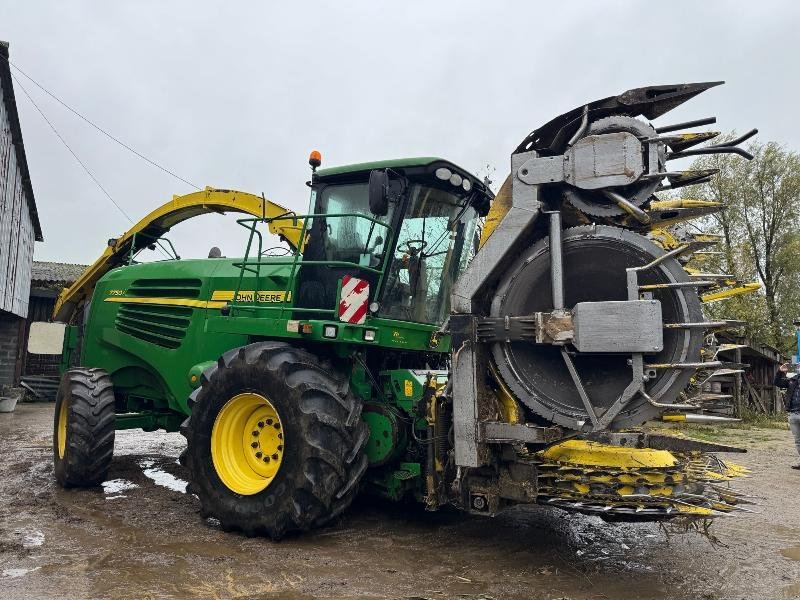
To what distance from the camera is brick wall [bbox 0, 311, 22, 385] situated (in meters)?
16.8

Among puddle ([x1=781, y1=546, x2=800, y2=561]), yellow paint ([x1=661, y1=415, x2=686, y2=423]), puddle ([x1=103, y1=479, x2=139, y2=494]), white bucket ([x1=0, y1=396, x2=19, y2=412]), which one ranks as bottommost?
puddle ([x1=781, y1=546, x2=800, y2=561])

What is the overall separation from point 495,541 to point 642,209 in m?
2.52

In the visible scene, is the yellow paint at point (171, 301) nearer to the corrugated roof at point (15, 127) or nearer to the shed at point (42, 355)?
the corrugated roof at point (15, 127)

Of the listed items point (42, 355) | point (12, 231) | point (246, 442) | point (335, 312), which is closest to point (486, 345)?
point (335, 312)

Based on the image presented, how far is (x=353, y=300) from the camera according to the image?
15.5ft

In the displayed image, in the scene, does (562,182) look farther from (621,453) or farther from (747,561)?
(747,561)

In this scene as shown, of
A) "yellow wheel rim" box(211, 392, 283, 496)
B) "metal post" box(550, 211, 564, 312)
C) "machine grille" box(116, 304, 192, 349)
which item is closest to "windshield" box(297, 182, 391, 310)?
"yellow wheel rim" box(211, 392, 283, 496)

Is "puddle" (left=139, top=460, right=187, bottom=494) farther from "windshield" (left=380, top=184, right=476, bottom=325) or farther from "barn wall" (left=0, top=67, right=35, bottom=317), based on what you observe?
"barn wall" (left=0, top=67, right=35, bottom=317)

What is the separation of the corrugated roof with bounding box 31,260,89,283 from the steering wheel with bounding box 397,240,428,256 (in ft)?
51.0

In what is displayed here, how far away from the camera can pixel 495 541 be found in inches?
177

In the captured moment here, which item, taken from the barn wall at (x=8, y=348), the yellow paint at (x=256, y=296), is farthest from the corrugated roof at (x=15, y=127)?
the yellow paint at (x=256, y=296)

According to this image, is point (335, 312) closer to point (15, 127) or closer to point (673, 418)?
point (673, 418)

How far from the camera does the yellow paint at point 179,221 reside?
6.90 metres

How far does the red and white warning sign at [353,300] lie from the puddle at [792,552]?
3.46 metres
